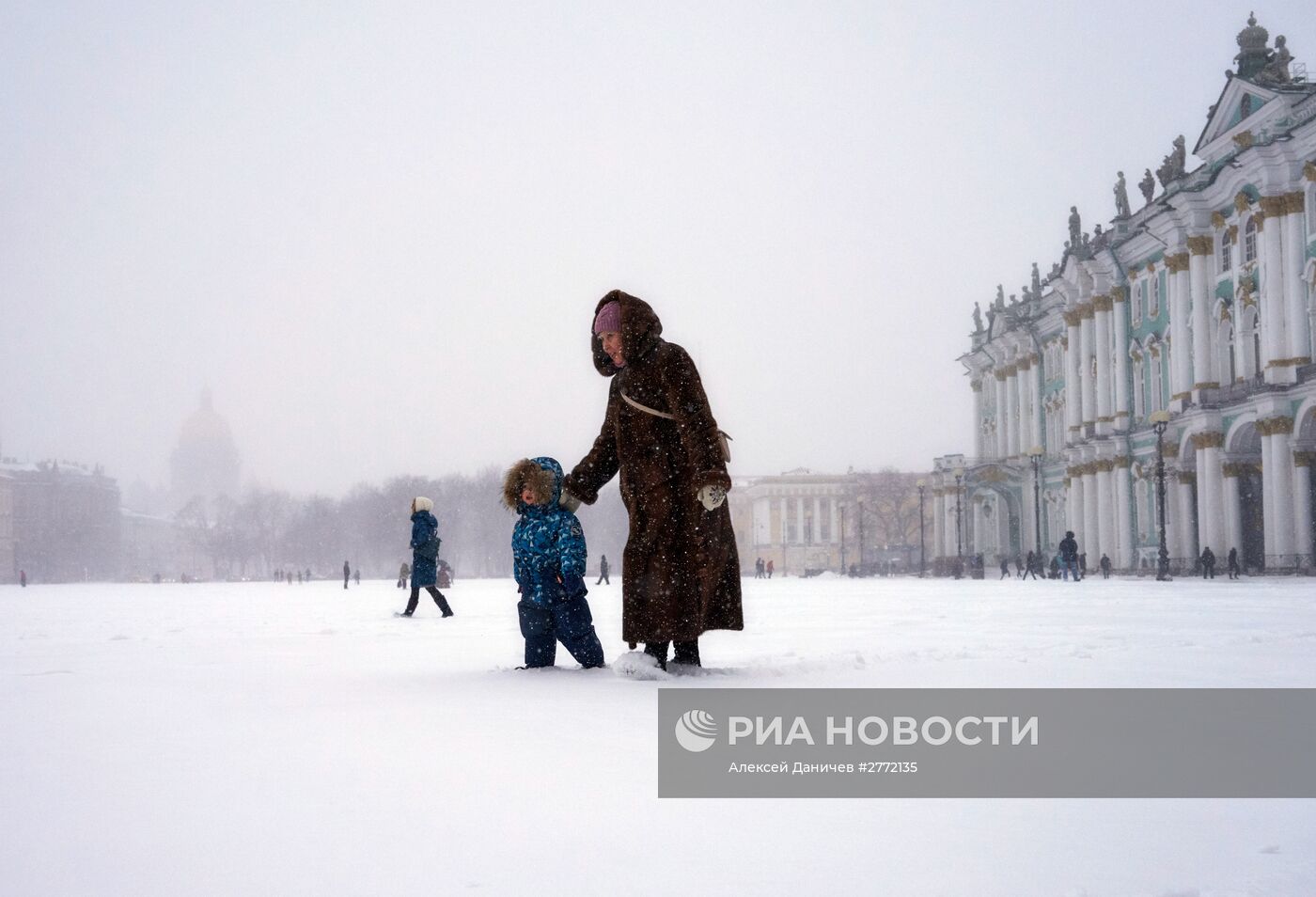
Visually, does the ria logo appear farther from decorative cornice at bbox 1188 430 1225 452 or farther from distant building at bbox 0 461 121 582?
distant building at bbox 0 461 121 582

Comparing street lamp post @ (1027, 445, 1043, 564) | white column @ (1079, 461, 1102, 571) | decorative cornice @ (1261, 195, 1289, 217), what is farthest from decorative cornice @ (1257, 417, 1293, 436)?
street lamp post @ (1027, 445, 1043, 564)

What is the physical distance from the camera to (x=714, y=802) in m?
3.06

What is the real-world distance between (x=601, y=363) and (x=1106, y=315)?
4565 centimetres

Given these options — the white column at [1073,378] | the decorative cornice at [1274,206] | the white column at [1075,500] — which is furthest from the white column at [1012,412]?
the decorative cornice at [1274,206]

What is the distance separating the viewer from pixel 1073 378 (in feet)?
171

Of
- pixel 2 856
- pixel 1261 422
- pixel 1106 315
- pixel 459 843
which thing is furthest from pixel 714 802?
pixel 1106 315

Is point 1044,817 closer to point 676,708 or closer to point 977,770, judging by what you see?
point 977,770

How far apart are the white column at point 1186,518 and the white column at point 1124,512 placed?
3629mm

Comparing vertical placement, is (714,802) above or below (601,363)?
below

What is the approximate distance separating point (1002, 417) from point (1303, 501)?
30163 mm

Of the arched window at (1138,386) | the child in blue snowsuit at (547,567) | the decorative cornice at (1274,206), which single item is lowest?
the child in blue snowsuit at (547,567)

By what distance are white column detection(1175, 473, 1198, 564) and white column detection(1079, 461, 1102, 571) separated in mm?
6613

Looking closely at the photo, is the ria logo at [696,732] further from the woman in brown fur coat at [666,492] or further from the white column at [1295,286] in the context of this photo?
the white column at [1295,286]

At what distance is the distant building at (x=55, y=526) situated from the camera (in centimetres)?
9919
